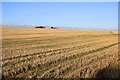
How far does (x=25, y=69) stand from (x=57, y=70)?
152 cm

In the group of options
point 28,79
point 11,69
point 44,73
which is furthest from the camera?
point 11,69

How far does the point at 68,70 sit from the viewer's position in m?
10.8

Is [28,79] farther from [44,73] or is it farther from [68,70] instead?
[68,70]

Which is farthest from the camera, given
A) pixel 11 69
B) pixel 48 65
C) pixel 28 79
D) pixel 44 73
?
pixel 48 65

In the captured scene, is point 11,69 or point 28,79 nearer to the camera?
point 28,79

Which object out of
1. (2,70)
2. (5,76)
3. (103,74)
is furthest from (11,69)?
(103,74)

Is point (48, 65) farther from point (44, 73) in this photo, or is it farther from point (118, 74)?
point (118, 74)

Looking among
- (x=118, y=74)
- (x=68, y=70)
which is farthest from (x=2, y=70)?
(x=118, y=74)

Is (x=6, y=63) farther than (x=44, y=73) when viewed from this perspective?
Yes

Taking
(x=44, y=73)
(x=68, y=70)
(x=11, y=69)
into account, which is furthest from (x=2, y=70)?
(x=68, y=70)

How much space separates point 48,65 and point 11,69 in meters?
2.12

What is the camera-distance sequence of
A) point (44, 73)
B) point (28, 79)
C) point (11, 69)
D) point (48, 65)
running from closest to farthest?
point (28, 79)
point (44, 73)
point (11, 69)
point (48, 65)

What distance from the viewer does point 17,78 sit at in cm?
906

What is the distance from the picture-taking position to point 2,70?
34.2 feet
